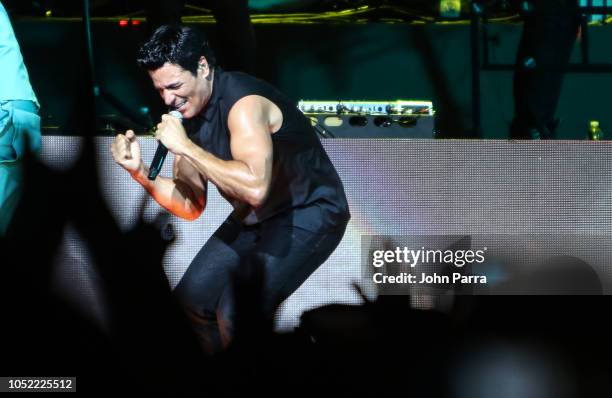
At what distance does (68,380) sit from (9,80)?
1.20m

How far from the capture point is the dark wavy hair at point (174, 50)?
3.21m

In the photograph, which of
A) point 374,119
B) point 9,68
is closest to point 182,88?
point 9,68

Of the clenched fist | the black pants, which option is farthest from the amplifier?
the clenched fist


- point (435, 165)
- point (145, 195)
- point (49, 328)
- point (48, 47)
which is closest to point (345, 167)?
point (435, 165)

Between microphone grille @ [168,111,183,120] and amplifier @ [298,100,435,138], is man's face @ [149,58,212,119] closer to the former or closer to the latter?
microphone grille @ [168,111,183,120]

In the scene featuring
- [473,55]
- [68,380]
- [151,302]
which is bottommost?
[68,380]

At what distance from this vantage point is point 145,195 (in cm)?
346

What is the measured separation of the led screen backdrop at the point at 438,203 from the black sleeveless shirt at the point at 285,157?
0.17m

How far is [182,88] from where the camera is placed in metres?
3.21

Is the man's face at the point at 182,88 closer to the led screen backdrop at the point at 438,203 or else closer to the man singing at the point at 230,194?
the man singing at the point at 230,194

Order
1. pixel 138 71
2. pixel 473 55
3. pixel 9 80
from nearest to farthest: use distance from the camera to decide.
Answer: pixel 9 80
pixel 473 55
pixel 138 71

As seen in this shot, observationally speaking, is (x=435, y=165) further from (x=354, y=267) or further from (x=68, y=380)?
(x=68, y=380)

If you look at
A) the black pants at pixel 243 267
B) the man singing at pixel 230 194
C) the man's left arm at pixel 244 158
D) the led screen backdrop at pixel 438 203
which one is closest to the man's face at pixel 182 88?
the man singing at pixel 230 194

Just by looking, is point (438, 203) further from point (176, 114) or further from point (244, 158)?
point (176, 114)
